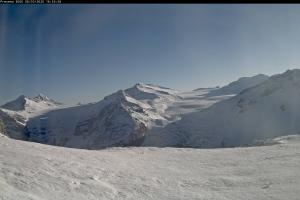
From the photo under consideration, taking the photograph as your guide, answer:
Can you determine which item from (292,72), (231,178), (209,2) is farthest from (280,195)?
(292,72)

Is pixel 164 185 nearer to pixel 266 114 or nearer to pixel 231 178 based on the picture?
pixel 231 178

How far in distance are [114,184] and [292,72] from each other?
19719 centimetres

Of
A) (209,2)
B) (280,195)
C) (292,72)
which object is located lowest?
(280,195)

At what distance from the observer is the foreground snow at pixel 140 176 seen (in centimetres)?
1367

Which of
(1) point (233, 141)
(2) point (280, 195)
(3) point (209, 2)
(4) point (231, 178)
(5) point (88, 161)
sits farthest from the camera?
(1) point (233, 141)

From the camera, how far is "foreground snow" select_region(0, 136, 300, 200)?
13.7 meters

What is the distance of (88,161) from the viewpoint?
18.3 meters

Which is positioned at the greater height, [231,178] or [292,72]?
[292,72]

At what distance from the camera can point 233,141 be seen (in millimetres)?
184375

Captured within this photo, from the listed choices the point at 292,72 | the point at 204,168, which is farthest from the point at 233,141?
the point at 204,168

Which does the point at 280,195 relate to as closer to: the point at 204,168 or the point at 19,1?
the point at 204,168

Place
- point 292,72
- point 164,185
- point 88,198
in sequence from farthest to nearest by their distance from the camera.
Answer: point 292,72 < point 164,185 < point 88,198

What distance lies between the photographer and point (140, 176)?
16891 millimetres

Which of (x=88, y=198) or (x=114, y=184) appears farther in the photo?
(x=114, y=184)
